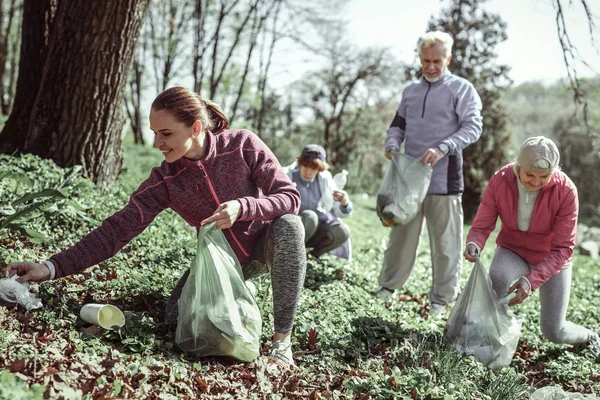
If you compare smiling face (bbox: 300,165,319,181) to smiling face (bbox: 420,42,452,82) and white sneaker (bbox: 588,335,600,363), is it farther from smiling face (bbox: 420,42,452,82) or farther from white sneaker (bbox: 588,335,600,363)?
white sneaker (bbox: 588,335,600,363)

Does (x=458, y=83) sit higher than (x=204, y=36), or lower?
lower

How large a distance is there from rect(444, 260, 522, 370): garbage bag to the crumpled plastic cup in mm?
1969

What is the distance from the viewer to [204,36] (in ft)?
55.4

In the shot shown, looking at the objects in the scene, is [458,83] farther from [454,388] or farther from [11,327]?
[11,327]

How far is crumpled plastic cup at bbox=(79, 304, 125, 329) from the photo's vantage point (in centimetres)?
271

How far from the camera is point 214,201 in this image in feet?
9.55

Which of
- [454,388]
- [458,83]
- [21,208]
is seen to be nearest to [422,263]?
[458,83]

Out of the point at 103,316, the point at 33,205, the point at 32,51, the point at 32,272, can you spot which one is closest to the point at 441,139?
the point at 103,316

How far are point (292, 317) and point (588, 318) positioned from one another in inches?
131

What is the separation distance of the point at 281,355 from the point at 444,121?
246 cm

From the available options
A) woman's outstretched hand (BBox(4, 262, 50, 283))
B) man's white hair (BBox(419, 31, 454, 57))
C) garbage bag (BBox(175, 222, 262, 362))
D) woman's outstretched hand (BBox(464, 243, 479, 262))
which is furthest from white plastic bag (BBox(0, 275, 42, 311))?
man's white hair (BBox(419, 31, 454, 57))

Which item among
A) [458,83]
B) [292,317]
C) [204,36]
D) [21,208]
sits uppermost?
[204,36]

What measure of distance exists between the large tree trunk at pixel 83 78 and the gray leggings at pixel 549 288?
3454 mm

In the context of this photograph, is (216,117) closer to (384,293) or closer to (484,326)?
(484,326)
